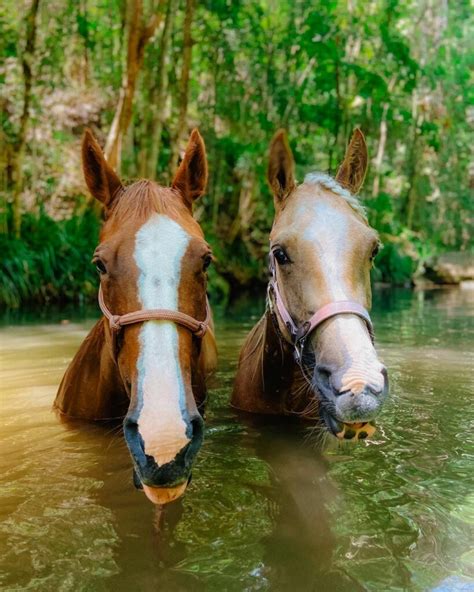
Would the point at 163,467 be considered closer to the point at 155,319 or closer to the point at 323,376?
the point at 155,319

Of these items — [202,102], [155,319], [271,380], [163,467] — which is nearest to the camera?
[163,467]

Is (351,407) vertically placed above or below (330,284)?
below

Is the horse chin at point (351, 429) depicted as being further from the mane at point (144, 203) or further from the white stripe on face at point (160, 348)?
the mane at point (144, 203)

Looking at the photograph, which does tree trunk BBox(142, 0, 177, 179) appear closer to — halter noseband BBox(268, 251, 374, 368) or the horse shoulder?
the horse shoulder

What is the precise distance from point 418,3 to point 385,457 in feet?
79.1

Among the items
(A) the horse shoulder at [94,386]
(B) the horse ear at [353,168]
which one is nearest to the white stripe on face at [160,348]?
(A) the horse shoulder at [94,386]

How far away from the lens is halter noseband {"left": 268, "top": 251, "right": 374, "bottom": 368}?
251 centimetres

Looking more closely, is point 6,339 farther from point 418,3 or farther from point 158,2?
point 418,3

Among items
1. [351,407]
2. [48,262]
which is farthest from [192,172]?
[48,262]

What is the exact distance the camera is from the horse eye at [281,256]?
9.70 feet

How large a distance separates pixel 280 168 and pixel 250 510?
6.29 ft

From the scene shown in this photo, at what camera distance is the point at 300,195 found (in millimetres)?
3238

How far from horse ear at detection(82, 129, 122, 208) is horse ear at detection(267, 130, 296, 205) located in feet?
2.96

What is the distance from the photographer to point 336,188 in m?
→ 3.19
